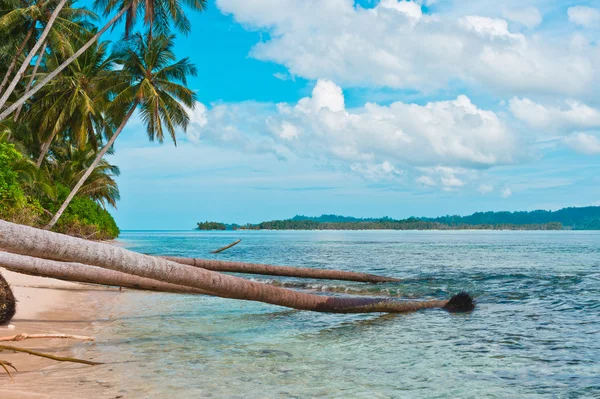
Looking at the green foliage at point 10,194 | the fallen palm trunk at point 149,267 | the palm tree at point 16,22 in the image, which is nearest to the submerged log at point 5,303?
the fallen palm trunk at point 149,267

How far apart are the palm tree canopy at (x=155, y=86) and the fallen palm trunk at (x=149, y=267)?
834 inches

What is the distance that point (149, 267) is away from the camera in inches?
227

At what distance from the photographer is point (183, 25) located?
2812 cm

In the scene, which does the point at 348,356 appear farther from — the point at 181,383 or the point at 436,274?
the point at 436,274

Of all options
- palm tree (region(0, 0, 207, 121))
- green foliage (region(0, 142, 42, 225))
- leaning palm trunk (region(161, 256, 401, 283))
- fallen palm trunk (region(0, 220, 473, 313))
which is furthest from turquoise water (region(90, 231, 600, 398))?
palm tree (region(0, 0, 207, 121))

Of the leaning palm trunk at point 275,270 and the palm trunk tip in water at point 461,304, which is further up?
the leaning palm trunk at point 275,270

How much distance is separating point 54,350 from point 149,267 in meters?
1.92

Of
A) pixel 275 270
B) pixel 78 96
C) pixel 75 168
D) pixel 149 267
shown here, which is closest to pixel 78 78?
pixel 78 96

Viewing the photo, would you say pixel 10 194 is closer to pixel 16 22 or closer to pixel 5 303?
pixel 16 22

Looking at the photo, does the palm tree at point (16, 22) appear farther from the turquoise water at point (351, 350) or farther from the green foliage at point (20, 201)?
the turquoise water at point (351, 350)

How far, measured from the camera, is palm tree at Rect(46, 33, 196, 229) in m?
27.5

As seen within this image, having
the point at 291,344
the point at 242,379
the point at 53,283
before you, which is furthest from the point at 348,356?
the point at 53,283

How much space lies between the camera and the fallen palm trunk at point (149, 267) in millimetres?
4629

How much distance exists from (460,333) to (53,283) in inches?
436
